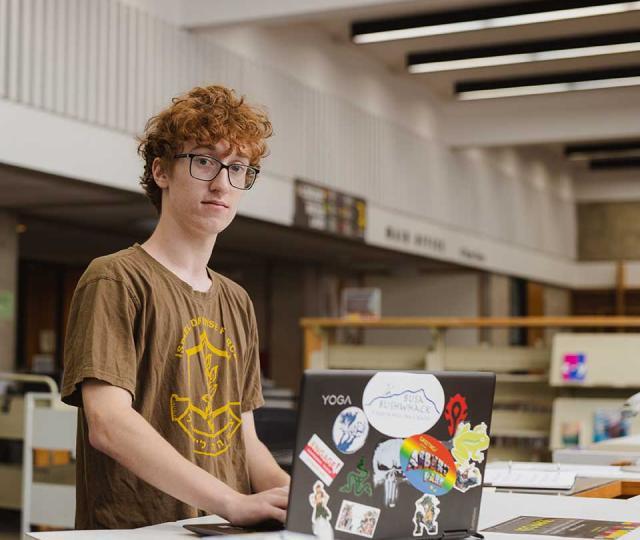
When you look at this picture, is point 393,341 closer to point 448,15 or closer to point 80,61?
point 448,15

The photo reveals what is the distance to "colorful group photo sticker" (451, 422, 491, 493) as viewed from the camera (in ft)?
5.31

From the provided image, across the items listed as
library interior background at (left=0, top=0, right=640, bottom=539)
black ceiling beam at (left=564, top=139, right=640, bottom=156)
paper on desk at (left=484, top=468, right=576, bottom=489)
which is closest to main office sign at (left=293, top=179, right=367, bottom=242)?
library interior background at (left=0, top=0, right=640, bottom=539)

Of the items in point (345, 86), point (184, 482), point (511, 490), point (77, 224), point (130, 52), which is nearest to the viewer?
point (184, 482)

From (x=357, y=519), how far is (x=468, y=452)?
0.23 metres

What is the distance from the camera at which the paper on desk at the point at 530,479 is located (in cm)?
250

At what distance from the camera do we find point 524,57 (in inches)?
402

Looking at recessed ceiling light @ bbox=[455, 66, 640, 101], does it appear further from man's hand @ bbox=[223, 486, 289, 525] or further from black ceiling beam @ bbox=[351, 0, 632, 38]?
man's hand @ bbox=[223, 486, 289, 525]

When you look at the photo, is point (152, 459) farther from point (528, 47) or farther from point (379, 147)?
point (379, 147)

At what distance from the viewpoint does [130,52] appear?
7738mm

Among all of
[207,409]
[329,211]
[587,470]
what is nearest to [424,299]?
[329,211]

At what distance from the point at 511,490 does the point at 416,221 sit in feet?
33.2

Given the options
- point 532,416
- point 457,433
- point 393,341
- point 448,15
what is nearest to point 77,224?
point 448,15

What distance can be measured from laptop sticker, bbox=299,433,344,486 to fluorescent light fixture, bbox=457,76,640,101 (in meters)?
9.99

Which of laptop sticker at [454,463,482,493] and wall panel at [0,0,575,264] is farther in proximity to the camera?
wall panel at [0,0,575,264]
